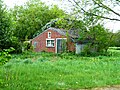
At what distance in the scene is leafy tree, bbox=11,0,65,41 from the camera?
44562 mm

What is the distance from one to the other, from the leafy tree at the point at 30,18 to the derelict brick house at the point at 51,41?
4.67 metres

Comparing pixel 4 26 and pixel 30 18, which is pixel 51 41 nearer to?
pixel 30 18

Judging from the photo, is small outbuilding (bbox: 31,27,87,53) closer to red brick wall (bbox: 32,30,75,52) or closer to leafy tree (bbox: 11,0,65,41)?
red brick wall (bbox: 32,30,75,52)

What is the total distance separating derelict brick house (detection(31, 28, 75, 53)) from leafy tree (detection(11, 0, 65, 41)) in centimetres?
467

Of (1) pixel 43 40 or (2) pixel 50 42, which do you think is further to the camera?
(1) pixel 43 40

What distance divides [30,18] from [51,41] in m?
10.1

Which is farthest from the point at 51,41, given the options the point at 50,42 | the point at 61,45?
the point at 61,45

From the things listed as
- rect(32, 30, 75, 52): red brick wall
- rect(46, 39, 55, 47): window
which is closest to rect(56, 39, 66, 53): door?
rect(32, 30, 75, 52): red brick wall

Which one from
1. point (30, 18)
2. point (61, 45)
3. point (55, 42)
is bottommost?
point (61, 45)

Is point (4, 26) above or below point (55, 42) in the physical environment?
above

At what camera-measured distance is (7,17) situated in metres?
28.5

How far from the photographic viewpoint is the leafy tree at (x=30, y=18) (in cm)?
4456

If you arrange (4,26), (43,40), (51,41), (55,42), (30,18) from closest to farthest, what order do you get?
(4,26) < (55,42) < (51,41) < (43,40) < (30,18)

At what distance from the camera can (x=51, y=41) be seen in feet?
123
